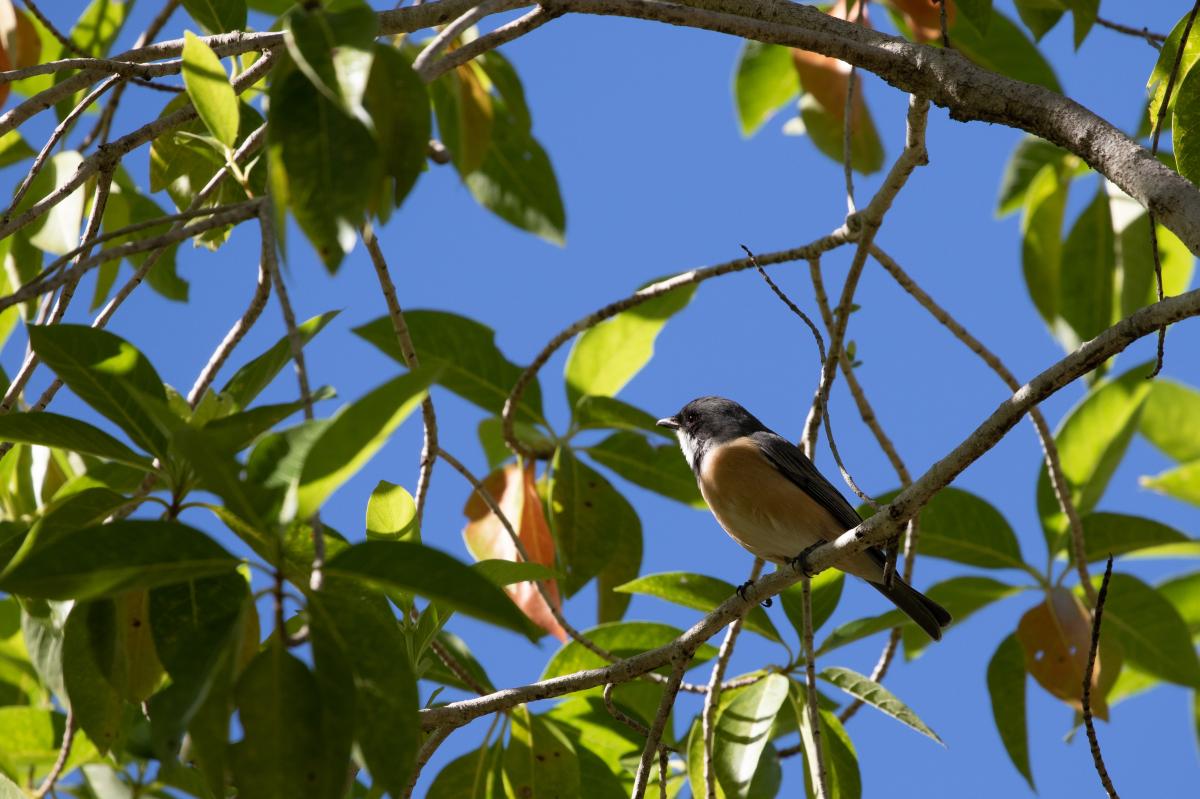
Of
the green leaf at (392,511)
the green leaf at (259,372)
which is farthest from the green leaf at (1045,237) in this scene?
the green leaf at (259,372)

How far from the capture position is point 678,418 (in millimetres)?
5246

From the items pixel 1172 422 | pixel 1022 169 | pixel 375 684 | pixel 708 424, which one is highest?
pixel 1022 169

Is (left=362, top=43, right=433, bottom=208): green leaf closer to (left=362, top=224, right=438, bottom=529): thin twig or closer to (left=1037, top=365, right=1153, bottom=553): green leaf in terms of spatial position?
(left=362, top=224, right=438, bottom=529): thin twig

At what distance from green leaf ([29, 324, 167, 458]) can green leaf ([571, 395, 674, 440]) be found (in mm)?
1728

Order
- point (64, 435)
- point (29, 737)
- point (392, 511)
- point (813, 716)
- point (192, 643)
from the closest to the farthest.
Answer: point (192, 643) < point (64, 435) < point (392, 511) < point (813, 716) < point (29, 737)

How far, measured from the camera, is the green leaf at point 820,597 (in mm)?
3338

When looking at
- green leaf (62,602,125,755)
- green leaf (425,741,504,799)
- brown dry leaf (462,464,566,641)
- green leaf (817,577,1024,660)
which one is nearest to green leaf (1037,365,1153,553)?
green leaf (817,577,1024,660)

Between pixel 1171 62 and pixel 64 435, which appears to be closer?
pixel 64 435

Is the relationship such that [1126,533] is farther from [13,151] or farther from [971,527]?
[13,151]

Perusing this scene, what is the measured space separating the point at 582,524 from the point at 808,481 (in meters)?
1.03

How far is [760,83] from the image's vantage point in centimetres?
442

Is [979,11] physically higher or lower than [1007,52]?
lower

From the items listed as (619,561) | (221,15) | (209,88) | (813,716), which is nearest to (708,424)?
(619,561)

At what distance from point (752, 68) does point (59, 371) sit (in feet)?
10.2
